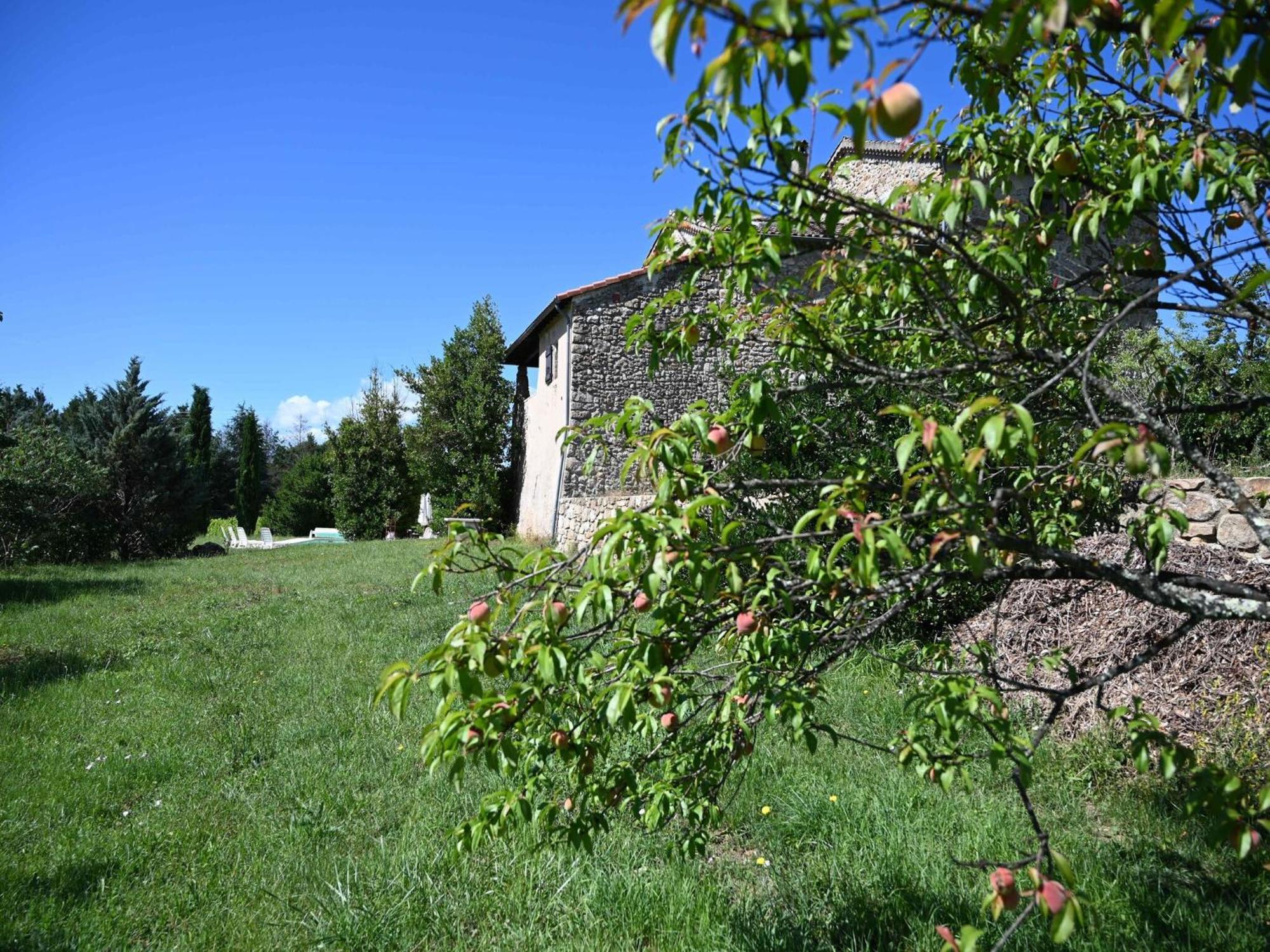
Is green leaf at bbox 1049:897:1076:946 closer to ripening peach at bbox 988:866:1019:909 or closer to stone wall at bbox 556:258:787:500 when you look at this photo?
ripening peach at bbox 988:866:1019:909

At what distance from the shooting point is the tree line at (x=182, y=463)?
15.6 meters

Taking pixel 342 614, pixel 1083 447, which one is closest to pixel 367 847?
pixel 1083 447

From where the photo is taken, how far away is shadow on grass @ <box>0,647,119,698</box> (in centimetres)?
664

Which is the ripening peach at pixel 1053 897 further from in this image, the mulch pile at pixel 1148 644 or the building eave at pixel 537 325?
the building eave at pixel 537 325

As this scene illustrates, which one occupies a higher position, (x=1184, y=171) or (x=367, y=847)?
(x=1184, y=171)

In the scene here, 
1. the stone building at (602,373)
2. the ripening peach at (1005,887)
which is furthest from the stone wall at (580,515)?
the ripening peach at (1005,887)

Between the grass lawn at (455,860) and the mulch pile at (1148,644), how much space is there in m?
0.52

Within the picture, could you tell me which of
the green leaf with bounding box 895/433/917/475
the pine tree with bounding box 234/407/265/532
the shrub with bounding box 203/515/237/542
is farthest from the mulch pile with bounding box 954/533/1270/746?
the pine tree with bounding box 234/407/265/532

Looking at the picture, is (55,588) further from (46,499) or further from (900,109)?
(900,109)

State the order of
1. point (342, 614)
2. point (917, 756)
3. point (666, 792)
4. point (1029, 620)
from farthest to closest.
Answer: point (342, 614) → point (1029, 620) → point (666, 792) → point (917, 756)

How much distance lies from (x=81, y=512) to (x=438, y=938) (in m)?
18.4

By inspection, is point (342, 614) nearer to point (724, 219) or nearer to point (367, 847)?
point (367, 847)

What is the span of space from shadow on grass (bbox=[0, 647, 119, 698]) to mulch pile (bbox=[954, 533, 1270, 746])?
24.3ft

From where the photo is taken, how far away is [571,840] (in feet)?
6.43
